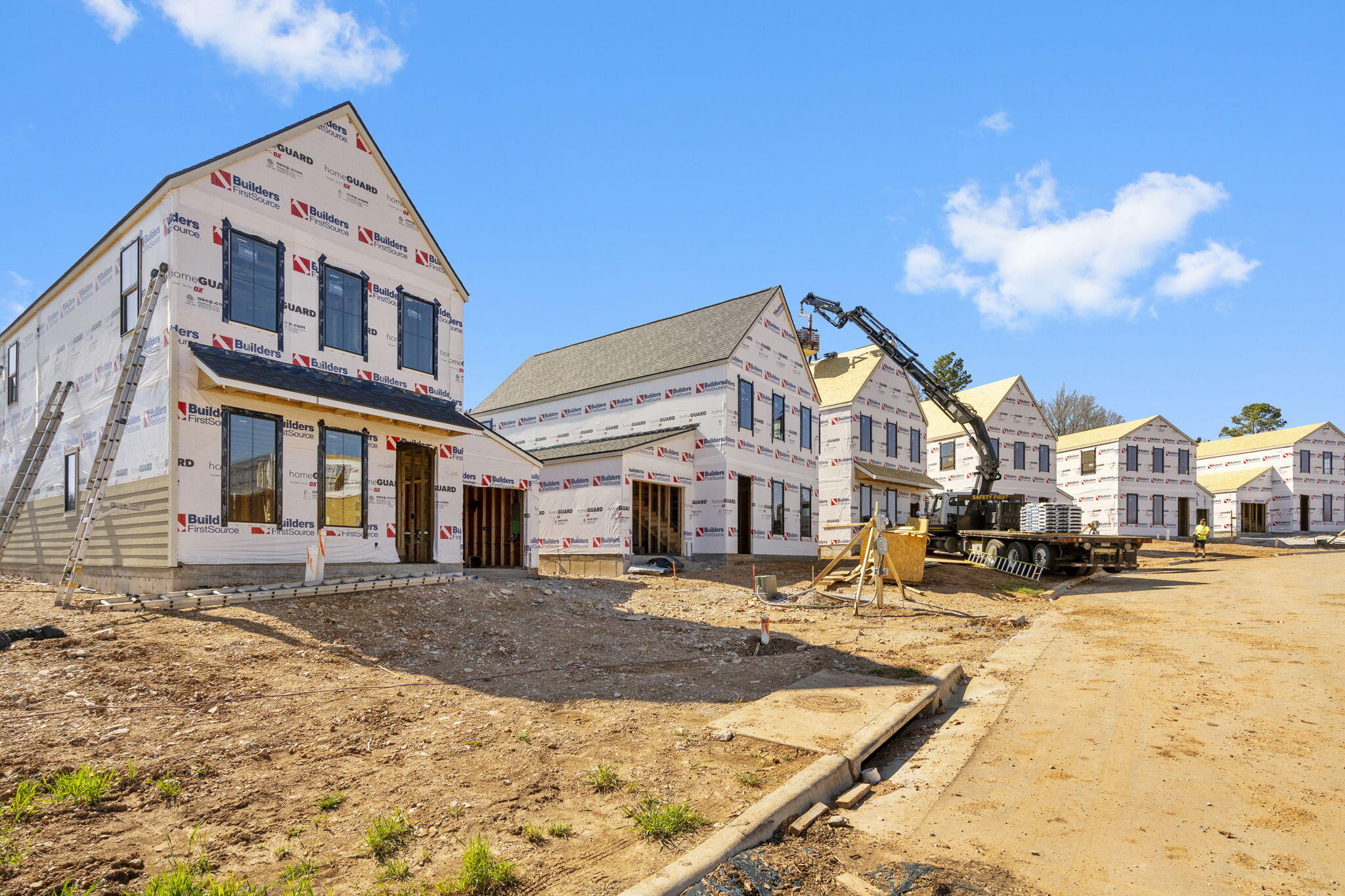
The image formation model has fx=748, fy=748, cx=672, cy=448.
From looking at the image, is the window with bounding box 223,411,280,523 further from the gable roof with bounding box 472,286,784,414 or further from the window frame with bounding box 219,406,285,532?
the gable roof with bounding box 472,286,784,414

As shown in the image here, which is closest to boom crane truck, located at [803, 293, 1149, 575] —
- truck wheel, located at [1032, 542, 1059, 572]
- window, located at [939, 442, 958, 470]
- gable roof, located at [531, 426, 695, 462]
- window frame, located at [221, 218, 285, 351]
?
truck wheel, located at [1032, 542, 1059, 572]

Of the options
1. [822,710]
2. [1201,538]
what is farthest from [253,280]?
[1201,538]

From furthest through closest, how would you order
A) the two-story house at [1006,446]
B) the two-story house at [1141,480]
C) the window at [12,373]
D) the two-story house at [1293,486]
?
the two-story house at [1293,486]
the two-story house at [1141,480]
the two-story house at [1006,446]
the window at [12,373]

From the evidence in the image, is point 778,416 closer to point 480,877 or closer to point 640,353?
point 640,353

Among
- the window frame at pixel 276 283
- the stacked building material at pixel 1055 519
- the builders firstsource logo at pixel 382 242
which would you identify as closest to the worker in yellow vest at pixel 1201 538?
the stacked building material at pixel 1055 519

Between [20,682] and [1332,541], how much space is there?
175 feet

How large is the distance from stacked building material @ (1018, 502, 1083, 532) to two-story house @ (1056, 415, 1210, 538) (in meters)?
24.9

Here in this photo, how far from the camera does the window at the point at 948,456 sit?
45062 millimetres


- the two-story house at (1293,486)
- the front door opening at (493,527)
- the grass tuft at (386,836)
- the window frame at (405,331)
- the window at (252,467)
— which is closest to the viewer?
the grass tuft at (386,836)

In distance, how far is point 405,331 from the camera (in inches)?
654

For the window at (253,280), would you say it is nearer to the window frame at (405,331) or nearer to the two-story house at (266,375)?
the two-story house at (266,375)

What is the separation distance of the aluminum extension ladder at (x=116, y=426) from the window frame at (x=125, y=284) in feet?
1.97

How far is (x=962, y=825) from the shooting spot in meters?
5.36

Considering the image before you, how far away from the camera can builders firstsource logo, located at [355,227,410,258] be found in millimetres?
15891
